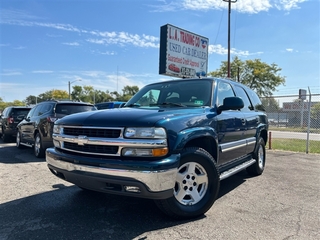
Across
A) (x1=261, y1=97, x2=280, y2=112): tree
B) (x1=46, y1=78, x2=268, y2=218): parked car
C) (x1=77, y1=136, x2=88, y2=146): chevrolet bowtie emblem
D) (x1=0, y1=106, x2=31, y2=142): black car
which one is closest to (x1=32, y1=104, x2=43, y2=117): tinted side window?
(x1=0, y1=106, x2=31, y2=142): black car

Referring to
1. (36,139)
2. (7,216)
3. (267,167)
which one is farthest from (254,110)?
(36,139)

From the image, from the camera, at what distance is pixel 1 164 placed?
680cm

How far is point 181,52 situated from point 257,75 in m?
27.4

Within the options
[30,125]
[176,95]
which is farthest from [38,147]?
[176,95]

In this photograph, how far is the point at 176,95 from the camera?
431cm

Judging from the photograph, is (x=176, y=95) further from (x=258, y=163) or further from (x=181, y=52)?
(x=181, y=52)

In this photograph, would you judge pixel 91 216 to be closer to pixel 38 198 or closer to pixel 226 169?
pixel 38 198

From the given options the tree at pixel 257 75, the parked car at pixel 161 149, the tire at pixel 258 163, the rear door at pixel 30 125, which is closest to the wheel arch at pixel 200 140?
the parked car at pixel 161 149

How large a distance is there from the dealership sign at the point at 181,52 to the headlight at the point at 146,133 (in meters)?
9.54

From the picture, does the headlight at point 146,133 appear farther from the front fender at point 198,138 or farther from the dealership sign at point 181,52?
the dealership sign at point 181,52

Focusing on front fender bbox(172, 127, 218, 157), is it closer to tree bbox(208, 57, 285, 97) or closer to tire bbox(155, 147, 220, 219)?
tire bbox(155, 147, 220, 219)

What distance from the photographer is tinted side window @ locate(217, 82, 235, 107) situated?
13.9ft

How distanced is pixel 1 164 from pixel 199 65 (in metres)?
10.3

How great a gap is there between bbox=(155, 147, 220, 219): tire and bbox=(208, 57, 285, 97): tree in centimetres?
3552
